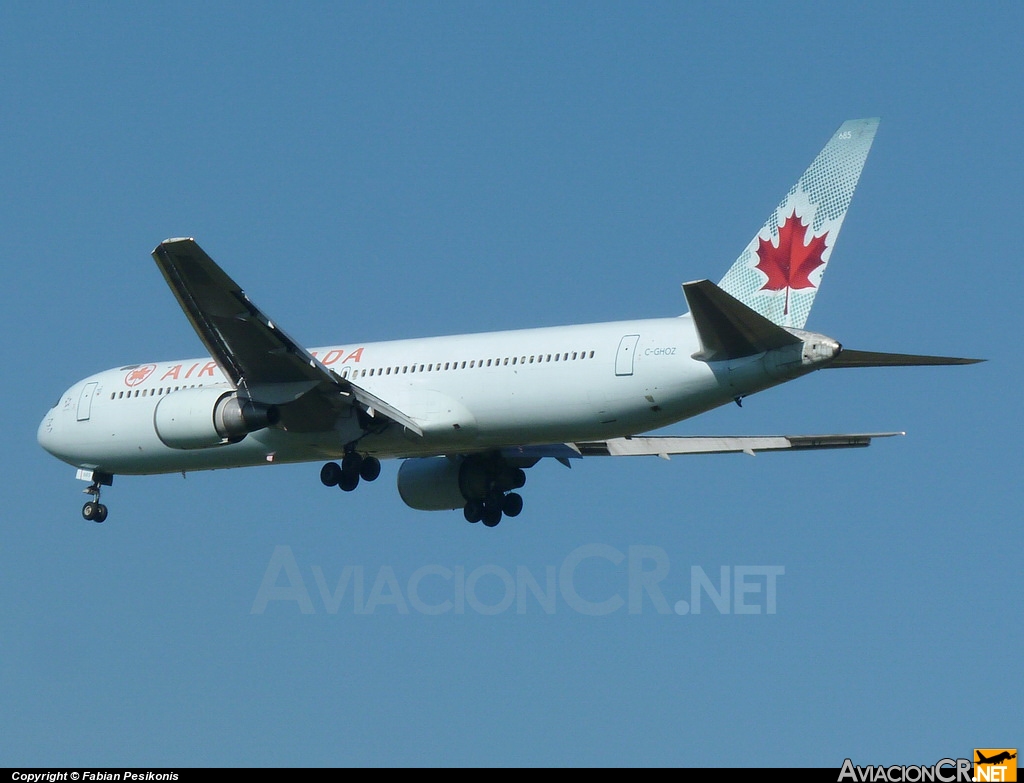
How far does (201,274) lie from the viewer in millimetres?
32781

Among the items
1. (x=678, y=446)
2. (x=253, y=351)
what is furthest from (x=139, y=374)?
(x=678, y=446)

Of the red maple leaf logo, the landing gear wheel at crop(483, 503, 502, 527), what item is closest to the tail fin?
the red maple leaf logo

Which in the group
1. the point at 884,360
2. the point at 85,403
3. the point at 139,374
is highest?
the point at 139,374

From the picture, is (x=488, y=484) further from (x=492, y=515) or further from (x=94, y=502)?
(x=94, y=502)

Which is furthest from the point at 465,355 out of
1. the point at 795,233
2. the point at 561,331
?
the point at 795,233

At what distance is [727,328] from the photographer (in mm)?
30234

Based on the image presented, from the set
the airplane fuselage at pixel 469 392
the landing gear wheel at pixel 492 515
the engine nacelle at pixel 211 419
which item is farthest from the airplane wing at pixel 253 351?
the landing gear wheel at pixel 492 515

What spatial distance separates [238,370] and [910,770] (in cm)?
1688

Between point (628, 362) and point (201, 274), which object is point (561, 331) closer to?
point (628, 362)

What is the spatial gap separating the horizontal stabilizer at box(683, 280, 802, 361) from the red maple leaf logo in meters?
1.46

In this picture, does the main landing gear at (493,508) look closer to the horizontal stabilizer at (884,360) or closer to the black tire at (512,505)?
the black tire at (512,505)

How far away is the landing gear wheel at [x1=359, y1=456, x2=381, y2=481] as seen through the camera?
35.7 meters

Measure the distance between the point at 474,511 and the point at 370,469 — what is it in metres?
3.85

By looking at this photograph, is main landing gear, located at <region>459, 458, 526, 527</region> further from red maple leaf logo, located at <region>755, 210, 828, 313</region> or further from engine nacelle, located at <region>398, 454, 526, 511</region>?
red maple leaf logo, located at <region>755, 210, 828, 313</region>
